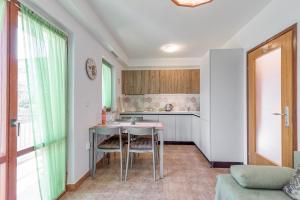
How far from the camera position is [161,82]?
6027mm

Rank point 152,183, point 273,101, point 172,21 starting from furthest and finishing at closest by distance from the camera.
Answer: point 172,21
point 152,183
point 273,101

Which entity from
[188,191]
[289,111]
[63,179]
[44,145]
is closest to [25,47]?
[44,145]

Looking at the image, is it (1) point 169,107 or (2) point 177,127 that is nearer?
(2) point 177,127

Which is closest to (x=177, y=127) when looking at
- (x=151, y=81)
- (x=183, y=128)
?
Result: (x=183, y=128)

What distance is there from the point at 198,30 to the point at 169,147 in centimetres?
305

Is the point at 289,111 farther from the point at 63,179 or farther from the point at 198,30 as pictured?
the point at 63,179

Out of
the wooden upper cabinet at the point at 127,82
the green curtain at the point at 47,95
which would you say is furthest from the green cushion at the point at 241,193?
the wooden upper cabinet at the point at 127,82

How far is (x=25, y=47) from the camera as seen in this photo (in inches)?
72.1

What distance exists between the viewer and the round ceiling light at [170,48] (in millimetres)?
4664

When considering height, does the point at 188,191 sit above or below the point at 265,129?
below

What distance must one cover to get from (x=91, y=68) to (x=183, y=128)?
3310mm

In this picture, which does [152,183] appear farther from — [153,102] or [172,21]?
[153,102]

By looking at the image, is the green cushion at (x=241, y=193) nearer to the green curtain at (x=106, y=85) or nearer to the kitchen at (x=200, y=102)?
the kitchen at (x=200, y=102)

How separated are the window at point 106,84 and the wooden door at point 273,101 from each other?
297 centimetres
